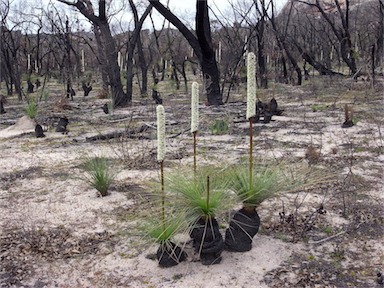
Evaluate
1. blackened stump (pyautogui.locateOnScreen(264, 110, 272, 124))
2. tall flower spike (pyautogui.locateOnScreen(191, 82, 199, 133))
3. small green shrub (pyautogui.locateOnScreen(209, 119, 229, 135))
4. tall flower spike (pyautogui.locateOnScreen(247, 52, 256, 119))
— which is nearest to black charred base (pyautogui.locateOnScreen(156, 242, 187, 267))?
tall flower spike (pyautogui.locateOnScreen(191, 82, 199, 133))

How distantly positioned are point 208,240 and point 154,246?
1.72 ft

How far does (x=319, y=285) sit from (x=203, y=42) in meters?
8.63

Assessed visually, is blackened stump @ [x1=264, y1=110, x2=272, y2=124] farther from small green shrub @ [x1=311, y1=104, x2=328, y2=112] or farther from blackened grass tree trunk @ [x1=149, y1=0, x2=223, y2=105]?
blackened grass tree trunk @ [x1=149, y1=0, x2=223, y2=105]

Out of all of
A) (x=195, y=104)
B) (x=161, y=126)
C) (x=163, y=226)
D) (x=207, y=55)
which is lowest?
(x=163, y=226)

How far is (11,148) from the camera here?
6.75 meters

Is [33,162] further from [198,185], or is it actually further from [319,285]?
[319,285]

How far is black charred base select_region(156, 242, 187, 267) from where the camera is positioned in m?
2.76

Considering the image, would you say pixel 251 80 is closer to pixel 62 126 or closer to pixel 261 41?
pixel 62 126

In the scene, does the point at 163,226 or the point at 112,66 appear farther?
the point at 112,66

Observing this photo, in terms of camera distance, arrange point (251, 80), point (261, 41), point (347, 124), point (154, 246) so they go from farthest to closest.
A: point (261, 41) < point (347, 124) < point (154, 246) < point (251, 80)

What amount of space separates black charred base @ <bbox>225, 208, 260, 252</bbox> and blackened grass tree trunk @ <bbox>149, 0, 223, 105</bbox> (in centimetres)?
783

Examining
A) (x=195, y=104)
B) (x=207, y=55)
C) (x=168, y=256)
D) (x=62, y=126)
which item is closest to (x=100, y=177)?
(x=168, y=256)

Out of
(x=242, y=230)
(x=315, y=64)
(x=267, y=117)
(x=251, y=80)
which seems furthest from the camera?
(x=315, y=64)

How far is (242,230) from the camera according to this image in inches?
115
